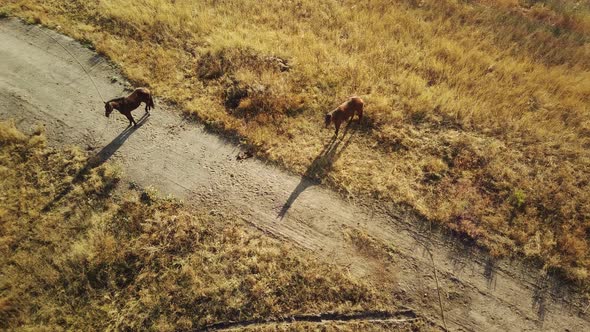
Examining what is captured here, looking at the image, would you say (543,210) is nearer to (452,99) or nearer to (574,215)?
(574,215)

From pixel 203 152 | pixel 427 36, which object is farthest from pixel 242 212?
pixel 427 36

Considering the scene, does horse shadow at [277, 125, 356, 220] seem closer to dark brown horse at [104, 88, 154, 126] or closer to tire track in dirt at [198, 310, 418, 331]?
tire track in dirt at [198, 310, 418, 331]

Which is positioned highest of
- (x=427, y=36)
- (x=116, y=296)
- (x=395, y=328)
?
(x=427, y=36)

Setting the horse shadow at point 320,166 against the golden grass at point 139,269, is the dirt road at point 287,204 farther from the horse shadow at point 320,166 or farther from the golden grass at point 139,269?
the golden grass at point 139,269

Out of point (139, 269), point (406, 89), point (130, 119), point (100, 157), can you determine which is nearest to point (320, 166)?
point (406, 89)

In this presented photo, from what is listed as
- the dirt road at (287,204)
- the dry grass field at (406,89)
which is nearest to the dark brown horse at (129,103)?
the dirt road at (287,204)

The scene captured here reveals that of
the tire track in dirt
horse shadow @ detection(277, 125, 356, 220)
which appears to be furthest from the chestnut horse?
the tire track in dirt
